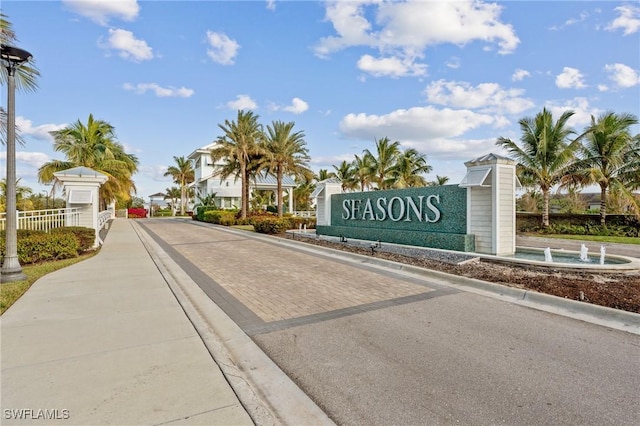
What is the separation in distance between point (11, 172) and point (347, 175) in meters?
39.0

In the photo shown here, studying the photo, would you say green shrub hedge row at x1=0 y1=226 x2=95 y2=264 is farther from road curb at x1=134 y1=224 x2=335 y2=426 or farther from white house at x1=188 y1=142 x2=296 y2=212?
white house at x1=188 y1=142 x2=296 y2=212

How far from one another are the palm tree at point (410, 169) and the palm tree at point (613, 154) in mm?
13950

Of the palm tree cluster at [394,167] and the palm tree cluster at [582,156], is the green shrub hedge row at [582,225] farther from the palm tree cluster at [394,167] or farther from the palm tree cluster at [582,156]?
the palm tree cluster at [394,167]

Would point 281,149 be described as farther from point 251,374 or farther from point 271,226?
point 251,374

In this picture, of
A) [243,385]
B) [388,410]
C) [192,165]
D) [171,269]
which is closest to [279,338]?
[243,385]

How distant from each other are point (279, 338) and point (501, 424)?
2.76 metres

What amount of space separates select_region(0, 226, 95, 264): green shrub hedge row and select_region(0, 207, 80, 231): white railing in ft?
1.63

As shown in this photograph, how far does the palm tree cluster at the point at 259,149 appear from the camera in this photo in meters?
30.1

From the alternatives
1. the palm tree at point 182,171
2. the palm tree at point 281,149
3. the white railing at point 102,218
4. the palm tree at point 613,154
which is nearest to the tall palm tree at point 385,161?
the palm tree at point 281,149

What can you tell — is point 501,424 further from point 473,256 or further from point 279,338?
point 473,256

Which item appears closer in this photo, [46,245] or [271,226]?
[46,245]

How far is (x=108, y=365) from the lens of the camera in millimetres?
3709

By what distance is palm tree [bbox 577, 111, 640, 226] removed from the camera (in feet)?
67.3

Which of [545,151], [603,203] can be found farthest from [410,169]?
[603,203]
